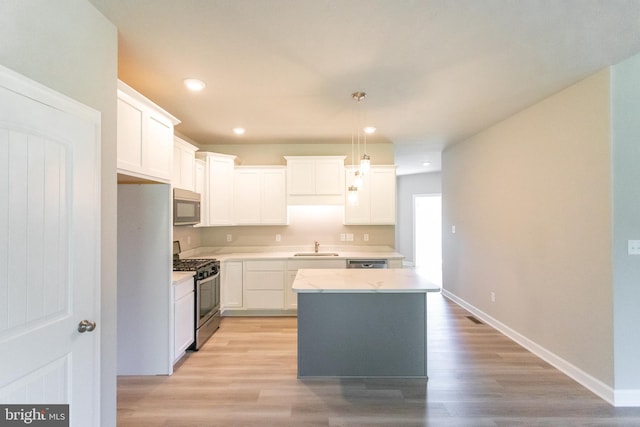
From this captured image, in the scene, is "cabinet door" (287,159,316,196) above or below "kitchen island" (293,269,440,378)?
above

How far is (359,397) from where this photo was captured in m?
2.40

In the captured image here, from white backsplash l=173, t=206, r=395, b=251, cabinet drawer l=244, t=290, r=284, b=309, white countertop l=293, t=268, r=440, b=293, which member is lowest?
cabinet drawer l=244, t=290, r=284, b=309

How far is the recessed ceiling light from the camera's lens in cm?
260

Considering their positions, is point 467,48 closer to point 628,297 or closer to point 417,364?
point 628,297

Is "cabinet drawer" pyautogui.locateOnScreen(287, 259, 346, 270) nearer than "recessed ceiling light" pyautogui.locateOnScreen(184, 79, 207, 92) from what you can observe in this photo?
No

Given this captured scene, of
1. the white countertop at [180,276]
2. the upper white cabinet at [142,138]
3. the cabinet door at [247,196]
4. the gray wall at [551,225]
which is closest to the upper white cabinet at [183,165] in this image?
the upper white cabinet at [142,138]

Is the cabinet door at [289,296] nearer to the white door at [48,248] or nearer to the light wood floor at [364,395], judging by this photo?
the light wood floor at [364,395]

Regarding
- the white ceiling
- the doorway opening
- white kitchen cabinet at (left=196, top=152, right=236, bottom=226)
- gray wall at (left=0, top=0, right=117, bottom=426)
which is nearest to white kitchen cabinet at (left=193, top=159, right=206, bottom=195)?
white kitchen cabinet at (left=196, top=152, right=236, bottom=226)

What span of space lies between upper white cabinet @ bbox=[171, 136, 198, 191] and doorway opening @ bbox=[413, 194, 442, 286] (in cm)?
651

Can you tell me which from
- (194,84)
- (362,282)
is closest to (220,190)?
(194,84)

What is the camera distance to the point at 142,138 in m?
2.38

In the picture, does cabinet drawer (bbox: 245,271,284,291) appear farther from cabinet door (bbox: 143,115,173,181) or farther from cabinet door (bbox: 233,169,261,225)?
cabinet door (bbox: 143,115,173,181)

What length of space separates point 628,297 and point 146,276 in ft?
13.2

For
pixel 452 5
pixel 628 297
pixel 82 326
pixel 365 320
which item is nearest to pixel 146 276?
pixel 82 326
